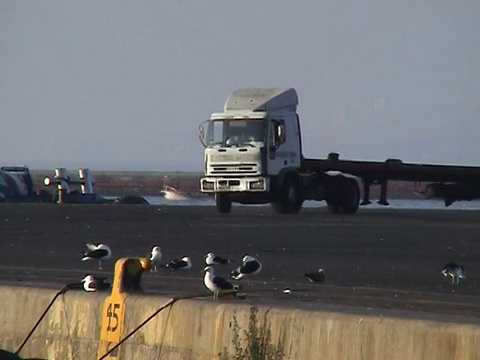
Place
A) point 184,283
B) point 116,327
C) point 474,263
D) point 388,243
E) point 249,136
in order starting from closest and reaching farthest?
point 116,327, point 184,283, point 474,263, point 388,243, point 249,136

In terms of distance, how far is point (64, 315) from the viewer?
1612 centimetres

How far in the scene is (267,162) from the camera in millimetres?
45688

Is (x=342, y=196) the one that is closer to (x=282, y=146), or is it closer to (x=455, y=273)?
(x=282, y=146)

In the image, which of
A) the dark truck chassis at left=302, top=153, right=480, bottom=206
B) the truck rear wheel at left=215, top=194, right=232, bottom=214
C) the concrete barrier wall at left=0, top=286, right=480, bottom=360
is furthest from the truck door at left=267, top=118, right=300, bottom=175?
the concrete barrier wall at left=0, top=286, right=480, bottom=360

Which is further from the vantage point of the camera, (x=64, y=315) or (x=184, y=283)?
(x=184, y=283)

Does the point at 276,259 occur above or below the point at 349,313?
below

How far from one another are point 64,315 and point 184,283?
4.42 meters

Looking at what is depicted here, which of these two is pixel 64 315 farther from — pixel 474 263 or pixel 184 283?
pixel 474 263

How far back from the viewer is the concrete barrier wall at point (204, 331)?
1205 centimetres

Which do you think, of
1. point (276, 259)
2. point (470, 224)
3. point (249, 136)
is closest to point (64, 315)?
point (276, 259)

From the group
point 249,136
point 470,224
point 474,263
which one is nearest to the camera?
point 474,263

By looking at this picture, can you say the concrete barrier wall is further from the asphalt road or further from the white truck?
the white truck

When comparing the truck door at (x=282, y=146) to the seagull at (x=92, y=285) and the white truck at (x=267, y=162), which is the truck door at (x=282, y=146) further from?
the seagull at (x=92, y=285)

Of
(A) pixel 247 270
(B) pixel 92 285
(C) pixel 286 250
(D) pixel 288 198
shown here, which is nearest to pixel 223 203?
(D) pixel 288 198
